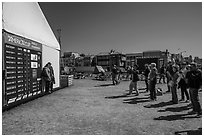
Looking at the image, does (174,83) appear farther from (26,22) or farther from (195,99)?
(26,22)

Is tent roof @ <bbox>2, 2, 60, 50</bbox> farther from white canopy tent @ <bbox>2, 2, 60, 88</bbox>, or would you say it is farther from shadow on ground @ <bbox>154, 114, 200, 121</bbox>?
shadow on ground @ <bbox>154, 114, 200, 121</bbox>

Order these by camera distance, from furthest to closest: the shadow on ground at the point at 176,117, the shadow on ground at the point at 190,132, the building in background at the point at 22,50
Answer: the building in background at the point at 22,50, the shadow on ground at the point at 176,117, the shadow on ground at the point at 190,132

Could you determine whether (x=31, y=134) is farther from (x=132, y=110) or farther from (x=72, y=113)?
(x=132, y=110)

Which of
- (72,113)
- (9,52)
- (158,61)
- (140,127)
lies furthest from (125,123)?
(158,61)

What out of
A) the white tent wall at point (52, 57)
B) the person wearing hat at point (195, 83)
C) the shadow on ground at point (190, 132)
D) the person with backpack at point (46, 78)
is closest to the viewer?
the shadow on ground at point (190, 132)

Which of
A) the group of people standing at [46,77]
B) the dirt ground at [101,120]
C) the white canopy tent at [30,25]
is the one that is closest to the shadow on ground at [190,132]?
the dirt ground at [101,120]

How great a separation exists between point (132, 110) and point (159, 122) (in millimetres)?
1510

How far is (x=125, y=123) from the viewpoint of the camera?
514 centimetres

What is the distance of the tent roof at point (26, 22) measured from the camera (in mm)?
7094

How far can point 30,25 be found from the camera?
9234 mm

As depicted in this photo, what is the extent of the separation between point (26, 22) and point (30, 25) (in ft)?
1.44

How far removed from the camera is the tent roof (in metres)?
7.09

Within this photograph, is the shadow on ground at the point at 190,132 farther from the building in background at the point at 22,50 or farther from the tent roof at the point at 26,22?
the tent roof at the point at 26,22

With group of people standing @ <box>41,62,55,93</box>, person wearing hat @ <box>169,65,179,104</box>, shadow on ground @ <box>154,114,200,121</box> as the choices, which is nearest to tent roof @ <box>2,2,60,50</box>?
group of people standing @ <box>41,62,55,93</box>
